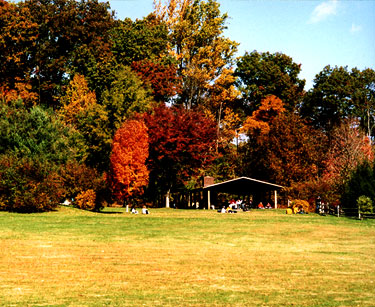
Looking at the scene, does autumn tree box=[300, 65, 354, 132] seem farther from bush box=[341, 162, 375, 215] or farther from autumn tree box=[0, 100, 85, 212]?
autumn tree box=[0, 100, 85, 212]

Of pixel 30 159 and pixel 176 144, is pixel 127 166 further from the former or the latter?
pixel 176 144

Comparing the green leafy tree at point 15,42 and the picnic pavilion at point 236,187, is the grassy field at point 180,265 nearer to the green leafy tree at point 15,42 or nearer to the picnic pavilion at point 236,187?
the picnic pavilion at point 236,187

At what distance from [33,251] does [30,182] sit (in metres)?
19.7

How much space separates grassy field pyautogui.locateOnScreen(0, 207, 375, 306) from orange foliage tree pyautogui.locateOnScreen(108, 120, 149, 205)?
13255 mm

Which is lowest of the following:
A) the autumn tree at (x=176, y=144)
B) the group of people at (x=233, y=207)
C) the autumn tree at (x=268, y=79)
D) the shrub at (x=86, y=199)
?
the group of people at (x=233, y=207)

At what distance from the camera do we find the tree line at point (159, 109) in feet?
151

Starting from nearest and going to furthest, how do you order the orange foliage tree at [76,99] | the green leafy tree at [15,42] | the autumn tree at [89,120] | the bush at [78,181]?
the bush at [78,181], the autumn tree at [89,120], the orange foliage tree at [76,99], the green leafy tree at [15,42]

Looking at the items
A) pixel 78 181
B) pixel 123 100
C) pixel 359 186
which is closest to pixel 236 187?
pixel 123 100

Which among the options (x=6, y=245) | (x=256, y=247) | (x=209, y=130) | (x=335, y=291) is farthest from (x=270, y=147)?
(x=335, y=291)

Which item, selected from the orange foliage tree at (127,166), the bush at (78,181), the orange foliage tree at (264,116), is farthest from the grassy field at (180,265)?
the orange foliage tree at (264,116)

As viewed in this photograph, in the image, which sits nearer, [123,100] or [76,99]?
[123,100]

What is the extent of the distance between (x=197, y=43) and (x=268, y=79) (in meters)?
14.1

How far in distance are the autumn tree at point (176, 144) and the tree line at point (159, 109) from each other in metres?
0.16

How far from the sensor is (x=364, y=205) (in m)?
43.2
